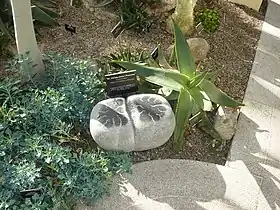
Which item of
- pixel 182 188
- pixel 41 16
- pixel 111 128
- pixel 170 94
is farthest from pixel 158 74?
pixel 41 16

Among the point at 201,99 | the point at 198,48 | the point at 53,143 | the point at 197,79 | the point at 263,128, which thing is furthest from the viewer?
the point at 198,48

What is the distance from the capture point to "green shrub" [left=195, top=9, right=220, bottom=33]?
3.37 metres

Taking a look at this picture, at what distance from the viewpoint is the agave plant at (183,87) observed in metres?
2.54

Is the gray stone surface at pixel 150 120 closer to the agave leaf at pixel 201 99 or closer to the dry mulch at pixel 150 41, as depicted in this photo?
the agave leaf at pixel 201 99

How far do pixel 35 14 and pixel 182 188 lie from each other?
1.34 meters

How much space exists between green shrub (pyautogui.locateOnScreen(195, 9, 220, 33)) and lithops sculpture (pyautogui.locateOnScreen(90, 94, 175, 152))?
1.03 metres

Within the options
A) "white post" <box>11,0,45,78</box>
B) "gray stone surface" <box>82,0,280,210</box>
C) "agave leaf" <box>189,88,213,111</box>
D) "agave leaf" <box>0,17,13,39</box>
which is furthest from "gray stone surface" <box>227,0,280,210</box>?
"agave leaf" <box>0,17,13,39</box>

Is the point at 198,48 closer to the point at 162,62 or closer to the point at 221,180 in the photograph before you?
the point at 162,62

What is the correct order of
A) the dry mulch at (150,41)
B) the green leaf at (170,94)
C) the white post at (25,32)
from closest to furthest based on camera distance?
the white post at (25,32), the green leaf at (170,94), the dry mulch at (150,41)

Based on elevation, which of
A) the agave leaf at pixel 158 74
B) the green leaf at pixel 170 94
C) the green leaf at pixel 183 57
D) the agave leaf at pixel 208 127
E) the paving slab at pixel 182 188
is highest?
the green leaf at pixel 183 57

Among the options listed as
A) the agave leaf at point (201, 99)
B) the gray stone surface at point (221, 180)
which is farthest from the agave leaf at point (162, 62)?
the gray stone surface at point (221, 180)

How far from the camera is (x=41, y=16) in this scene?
2971 mm

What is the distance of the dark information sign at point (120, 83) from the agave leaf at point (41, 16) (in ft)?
2.31

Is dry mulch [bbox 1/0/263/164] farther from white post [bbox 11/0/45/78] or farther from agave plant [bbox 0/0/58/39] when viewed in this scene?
white post [bbox 11/0/45/78]
